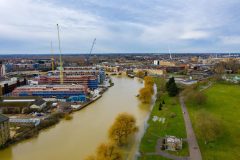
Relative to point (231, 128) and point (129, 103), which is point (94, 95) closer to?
point (129, 103)

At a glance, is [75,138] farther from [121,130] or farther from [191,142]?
[191,142]

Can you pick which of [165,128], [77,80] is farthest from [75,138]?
[77,80]

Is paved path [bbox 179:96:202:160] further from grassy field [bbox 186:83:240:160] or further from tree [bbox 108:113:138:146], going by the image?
tree [bbox 108:113:138:146]

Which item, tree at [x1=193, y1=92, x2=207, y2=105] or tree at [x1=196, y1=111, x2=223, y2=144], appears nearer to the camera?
tree at [x1=196, y1=111, x2=223, y2=144]

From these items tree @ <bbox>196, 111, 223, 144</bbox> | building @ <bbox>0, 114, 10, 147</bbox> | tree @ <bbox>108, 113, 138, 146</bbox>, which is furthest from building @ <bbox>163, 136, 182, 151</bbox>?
building @ <bbox>0, 114, 10, 147</bbox>

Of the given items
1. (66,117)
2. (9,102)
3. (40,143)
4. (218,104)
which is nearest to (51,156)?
(40,143)
